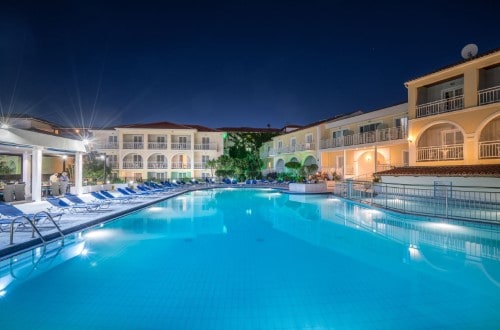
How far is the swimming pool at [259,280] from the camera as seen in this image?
4148 mm

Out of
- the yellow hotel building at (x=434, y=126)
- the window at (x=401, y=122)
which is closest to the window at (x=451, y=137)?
the yellow hotel building at (x=434, y=126)

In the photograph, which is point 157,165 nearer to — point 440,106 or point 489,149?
point 440,106

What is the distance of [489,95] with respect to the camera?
15148mm

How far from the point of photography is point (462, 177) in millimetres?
14102

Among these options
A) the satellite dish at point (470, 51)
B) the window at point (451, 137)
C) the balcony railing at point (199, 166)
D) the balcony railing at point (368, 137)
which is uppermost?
the satellite dish at point (470, 51)

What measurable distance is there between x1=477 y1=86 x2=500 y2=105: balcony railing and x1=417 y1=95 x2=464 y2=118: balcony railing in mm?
997

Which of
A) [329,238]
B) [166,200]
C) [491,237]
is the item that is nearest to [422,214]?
[491,237]

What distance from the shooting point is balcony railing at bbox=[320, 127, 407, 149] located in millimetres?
20947

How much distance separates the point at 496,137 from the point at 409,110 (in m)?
4.99

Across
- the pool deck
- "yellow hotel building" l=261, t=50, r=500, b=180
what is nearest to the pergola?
the pool deck

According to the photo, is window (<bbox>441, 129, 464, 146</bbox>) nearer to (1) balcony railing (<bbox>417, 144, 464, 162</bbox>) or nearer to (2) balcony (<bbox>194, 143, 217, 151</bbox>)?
(1) balcony railing (<bbox>417, 144, 464, 162</bbox>)

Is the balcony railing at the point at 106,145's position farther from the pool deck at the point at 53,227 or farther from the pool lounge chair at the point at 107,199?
the pool deck at the point at 53,227

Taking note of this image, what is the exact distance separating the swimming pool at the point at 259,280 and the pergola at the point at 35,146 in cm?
667

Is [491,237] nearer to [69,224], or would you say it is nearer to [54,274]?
[54,274]
